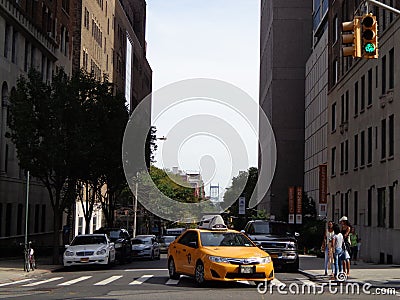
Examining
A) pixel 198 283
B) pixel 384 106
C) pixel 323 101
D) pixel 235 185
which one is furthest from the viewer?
pixel 235 185

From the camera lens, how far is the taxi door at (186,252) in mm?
19969

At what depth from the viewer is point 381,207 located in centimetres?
3966

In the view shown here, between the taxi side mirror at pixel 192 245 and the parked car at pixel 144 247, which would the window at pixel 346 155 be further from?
the taxi side mirror at pixel 192 245

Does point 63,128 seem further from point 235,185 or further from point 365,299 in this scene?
point 235,185

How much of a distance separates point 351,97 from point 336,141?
7.11 m

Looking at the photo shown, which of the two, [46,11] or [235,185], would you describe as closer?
[46,11]

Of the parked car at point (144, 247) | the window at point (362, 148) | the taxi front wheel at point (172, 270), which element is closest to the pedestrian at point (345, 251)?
the taxi front wheel at point (172, 270)

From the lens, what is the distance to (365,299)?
651 inches

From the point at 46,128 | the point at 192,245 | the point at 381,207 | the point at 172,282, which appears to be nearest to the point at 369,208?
the point at 381,207

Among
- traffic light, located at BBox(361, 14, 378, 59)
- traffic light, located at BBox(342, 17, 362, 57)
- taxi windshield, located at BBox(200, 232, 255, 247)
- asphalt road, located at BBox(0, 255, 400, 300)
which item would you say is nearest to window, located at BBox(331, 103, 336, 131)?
asphalt road, located at BBox(0, 255, 400, 300)

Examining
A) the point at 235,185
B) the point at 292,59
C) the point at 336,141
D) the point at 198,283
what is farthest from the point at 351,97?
the point at 235,185

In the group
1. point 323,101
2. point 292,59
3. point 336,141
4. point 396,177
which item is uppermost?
point 292,59
